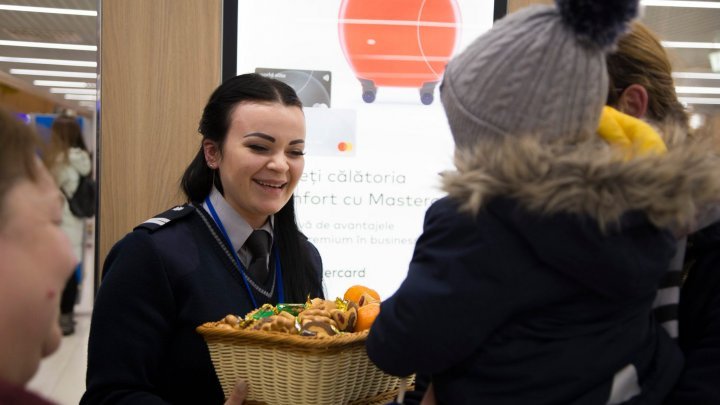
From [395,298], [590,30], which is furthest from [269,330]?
[590,30]

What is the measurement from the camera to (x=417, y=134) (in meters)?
2.73

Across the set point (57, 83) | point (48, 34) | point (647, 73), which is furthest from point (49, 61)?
point (647, 73)

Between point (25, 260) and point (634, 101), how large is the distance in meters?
0.99

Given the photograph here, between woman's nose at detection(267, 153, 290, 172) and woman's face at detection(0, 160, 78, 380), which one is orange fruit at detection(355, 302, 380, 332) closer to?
woman's nose at detection(267, 153, 290, 172)

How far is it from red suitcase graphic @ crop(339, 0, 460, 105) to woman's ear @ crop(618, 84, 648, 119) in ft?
5.31

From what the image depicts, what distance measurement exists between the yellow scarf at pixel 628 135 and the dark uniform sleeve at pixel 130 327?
1050 mm

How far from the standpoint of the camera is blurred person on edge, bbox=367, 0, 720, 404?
3.12ft

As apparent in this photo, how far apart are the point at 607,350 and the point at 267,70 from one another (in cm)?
194

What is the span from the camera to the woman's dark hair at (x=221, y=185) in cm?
176

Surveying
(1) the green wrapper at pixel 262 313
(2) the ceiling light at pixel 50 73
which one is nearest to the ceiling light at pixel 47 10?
(2) the ceiling light at pixel 50 73

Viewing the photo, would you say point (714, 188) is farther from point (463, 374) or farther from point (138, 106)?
point (138, 106)

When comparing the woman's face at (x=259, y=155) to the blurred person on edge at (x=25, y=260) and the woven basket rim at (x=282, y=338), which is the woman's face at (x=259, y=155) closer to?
the woven basket rim at (x=282, y=338)

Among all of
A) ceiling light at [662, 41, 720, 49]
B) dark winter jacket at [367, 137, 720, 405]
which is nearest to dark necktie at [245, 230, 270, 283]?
dark winter jacket at [367, 137, 720, 405]

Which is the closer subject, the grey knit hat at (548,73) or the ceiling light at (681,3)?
the grey knit hat at (548,73)
